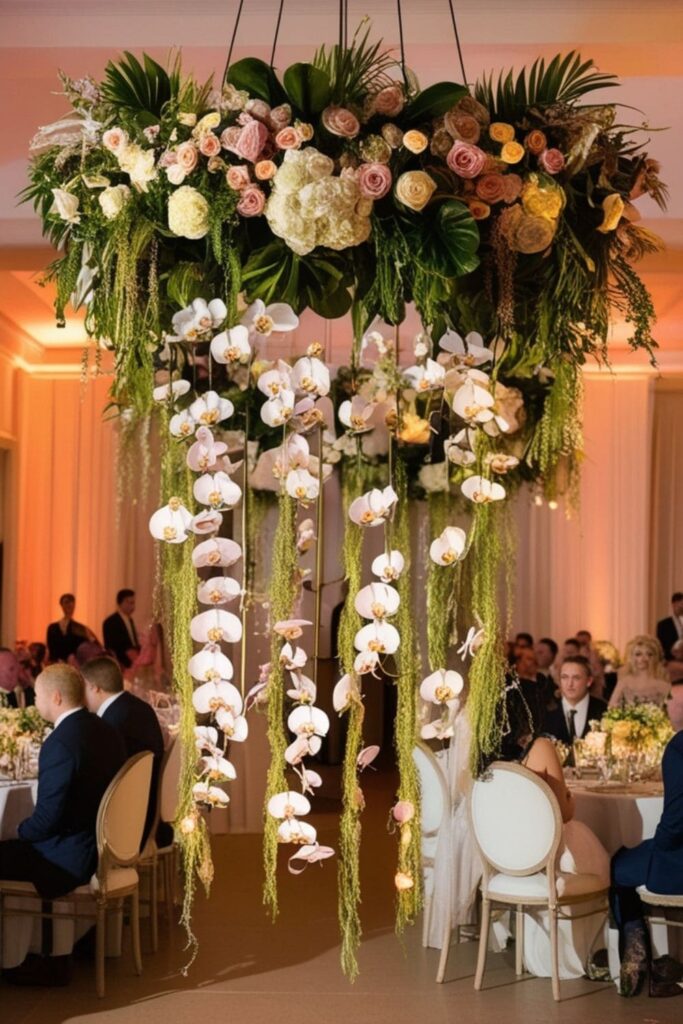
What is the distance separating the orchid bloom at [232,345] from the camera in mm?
2271

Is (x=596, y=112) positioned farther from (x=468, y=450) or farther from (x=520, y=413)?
(x=520, y=413)

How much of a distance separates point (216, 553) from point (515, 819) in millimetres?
3970

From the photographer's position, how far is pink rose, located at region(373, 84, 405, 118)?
2.21 meters

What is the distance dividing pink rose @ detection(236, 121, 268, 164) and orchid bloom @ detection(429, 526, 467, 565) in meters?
0.67

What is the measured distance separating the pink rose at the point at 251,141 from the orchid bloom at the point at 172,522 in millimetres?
561

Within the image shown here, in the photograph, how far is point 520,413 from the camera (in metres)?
4.93

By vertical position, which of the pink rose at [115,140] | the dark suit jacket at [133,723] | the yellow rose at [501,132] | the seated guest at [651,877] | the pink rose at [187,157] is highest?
the yellow rose at [501,132]

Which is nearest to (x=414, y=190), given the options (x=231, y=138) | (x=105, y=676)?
(x=231, y=138)

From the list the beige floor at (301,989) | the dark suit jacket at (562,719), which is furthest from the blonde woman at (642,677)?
the beige floor at (301,989)

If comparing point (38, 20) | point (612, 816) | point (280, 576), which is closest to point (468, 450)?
point (280, 576)

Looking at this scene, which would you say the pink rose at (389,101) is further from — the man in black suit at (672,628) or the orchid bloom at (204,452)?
the man in black suit at (672,628)

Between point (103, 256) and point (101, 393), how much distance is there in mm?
12744

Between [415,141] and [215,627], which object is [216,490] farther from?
[415,141]

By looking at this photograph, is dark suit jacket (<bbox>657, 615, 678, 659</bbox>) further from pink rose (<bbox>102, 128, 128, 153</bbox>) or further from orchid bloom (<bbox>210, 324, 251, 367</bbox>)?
pink rose (<bbox>102, 128, 128, 153</bbox>)
